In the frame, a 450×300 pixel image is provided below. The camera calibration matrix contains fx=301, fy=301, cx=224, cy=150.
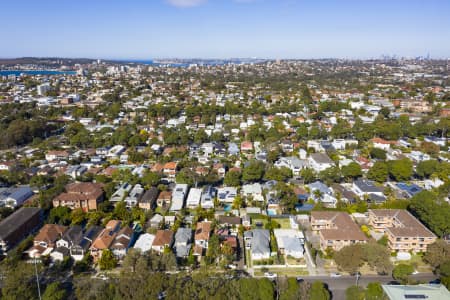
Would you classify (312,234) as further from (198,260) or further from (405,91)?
(405,91)

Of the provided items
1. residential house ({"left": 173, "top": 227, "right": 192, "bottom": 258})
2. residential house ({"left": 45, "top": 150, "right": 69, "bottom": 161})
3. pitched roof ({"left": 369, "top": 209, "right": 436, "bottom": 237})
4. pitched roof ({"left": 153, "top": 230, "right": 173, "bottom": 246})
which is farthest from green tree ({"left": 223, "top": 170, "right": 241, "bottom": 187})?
residential house ({"left": 45, "top": 150, "right": 69, "bottom": 161})

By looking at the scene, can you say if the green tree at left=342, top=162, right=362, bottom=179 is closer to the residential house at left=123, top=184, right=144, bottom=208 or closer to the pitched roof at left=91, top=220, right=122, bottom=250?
the residential house at left=123, top=184, right=144, bottom=208

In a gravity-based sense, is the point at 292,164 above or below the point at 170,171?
above

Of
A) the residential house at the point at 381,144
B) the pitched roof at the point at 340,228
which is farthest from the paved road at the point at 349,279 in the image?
the residential house at the point at 381,144

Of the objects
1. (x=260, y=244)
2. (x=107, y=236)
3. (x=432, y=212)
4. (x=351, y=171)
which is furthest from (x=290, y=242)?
(x=351, y=171)

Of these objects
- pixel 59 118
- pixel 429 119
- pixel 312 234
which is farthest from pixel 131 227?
pixel 429 119

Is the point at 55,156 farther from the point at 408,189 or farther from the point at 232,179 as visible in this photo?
the point at 408,189
